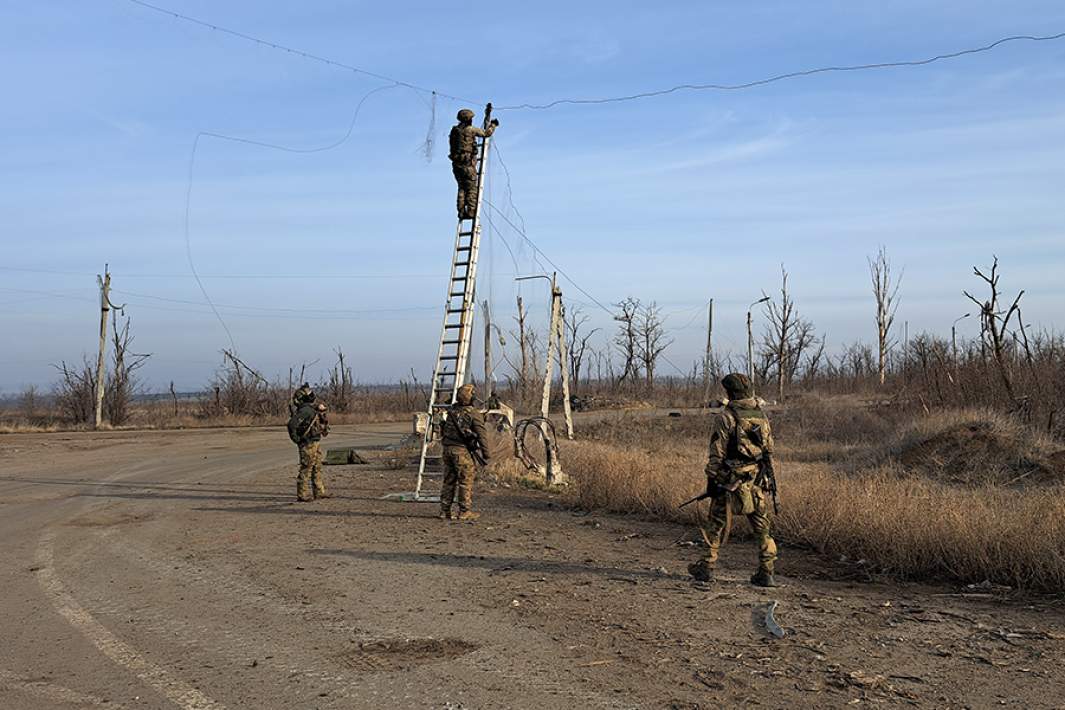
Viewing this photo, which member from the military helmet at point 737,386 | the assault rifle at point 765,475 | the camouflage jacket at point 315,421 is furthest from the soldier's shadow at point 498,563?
the camouflage jacket at point 315,421

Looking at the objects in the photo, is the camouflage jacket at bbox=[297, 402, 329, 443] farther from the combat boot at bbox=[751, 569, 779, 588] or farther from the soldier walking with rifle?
the combat boot at bbox=[751, 569, 779, 588]

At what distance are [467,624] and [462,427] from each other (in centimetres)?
524

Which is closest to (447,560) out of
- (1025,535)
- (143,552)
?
(143,552)

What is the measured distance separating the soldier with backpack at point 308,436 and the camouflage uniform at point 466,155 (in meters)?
4.02

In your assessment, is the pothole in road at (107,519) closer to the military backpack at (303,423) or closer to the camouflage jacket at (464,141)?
the military backpack at (303,423)

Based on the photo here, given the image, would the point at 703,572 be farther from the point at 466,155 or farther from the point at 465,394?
the point at 466,155

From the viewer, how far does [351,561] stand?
9562mm

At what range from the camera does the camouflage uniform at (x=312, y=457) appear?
14.0 metres

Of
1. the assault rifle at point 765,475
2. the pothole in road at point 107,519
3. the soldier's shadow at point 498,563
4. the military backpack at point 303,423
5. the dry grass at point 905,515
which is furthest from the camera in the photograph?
the military backpack at point 303,423

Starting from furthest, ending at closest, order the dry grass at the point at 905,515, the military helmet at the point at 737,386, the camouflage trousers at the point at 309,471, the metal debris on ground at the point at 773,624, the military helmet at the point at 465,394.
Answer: the camouflage trousers at the point at 309,471 → the military helmet at the point at 465,394 → the military helmet at the point at 737,386 → the dry grass at the point at 905,515 → the metal debris on ground at the point at 773,624

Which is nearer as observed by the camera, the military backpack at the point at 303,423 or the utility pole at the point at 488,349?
the military backpack at the point at 303,423

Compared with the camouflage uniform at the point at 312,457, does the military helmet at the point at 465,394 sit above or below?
above

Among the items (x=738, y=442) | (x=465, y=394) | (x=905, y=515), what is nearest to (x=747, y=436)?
(x=738, y=442)

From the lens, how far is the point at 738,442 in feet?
27.7
